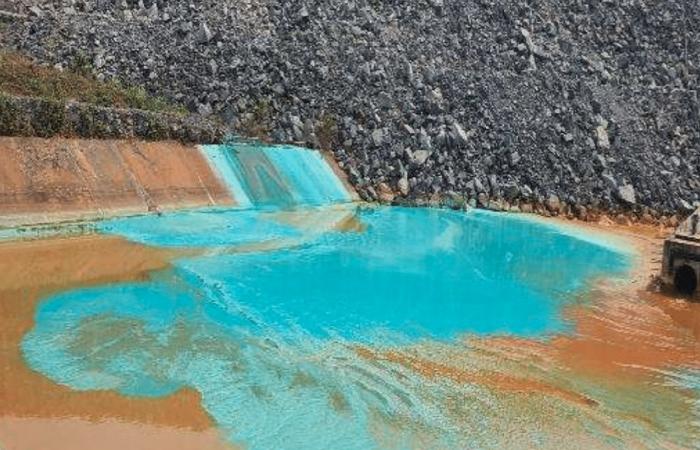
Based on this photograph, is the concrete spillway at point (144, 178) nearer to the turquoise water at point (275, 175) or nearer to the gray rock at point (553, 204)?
the turquoise water at point (275, 175)

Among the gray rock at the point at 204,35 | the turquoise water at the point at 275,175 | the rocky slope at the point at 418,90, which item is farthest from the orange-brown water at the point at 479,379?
the gray rock at the point at 204,35

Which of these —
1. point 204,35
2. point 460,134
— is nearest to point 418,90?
point 460,134

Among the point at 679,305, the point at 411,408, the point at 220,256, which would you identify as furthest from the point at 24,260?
the point at 679,305

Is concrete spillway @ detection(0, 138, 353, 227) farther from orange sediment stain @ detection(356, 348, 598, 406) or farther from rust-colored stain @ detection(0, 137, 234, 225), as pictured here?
orange sediment stain @ detection(356, 348, 598, 406)

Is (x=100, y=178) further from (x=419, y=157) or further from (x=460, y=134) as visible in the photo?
(x=460, y=134)

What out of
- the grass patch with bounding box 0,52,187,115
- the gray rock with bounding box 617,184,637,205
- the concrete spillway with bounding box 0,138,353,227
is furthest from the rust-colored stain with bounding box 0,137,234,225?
the gray rock with bounding box 617,184,637,205

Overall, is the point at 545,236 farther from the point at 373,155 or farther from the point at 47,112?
the point at 47,112
